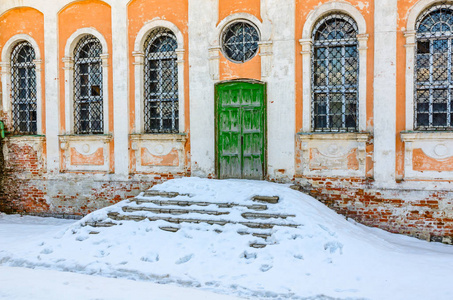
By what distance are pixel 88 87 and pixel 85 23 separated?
156 centimetres

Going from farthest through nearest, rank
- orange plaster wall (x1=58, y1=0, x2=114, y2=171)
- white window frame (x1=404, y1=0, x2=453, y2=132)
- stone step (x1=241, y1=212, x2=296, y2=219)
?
orange plaster wall (x1=58, y1=0, x2=114, y2=171)
white window frame (x1=404, y1=0, x2=453, y2=132)
stone step (x1=241, y1=212, x2=296, y2=219)

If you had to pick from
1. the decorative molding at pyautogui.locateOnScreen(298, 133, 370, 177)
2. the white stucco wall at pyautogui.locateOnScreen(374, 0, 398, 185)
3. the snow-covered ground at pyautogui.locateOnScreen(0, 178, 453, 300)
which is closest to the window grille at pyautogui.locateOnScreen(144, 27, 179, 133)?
the snow-covered ground at pyautogui.locateOnScreen(0, 178, 453, 300)

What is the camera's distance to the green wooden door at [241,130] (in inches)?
355

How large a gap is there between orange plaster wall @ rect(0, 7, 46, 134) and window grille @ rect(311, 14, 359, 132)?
6.83 m

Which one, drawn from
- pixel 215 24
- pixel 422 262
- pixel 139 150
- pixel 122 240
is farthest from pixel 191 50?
pixel 422 262

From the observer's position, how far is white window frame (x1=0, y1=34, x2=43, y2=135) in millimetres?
10859

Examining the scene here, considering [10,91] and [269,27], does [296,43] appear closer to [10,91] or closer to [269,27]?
[269,27]

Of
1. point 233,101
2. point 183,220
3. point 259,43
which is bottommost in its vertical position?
point 183,220

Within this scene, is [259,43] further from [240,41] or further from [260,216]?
[260,216]

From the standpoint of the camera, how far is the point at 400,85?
8109 millimetres

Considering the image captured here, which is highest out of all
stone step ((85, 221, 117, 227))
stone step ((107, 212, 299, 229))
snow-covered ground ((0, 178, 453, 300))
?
stone step ((107, 212, 299, 229))

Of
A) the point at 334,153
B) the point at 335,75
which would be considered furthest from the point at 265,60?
the point at 334,153

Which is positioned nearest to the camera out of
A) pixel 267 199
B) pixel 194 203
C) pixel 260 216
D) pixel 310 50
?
pixel 260 216

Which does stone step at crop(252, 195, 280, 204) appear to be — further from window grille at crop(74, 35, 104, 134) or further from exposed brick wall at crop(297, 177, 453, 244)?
window grille at crop(74, 35, 104, 134)
